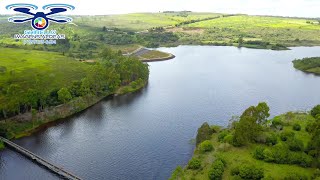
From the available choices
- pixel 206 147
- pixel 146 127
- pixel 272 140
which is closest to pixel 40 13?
pixel 146 127

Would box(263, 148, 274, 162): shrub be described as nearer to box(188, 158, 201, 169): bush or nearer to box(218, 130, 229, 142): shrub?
box(218, 130, 229, 142): shrub

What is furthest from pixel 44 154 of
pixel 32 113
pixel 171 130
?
pixel 171 130

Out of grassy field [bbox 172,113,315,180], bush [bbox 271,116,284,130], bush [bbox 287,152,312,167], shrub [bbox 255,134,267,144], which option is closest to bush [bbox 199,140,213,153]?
grassy field [bbox 172,113,315,180]

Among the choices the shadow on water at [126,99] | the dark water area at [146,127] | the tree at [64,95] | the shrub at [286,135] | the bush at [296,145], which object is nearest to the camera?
the bush at [296,145]

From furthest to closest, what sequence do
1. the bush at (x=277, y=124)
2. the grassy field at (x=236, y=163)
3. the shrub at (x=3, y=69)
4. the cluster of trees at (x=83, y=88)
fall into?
the shrub at (x=3, y=69), the cluster of trees at (x=83, y=88), the bush at (x=277, y=124), the grassy field at (x=236, y=163)

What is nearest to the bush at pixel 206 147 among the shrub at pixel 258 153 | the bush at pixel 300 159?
the shrub at pixel 258 153

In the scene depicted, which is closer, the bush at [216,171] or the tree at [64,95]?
the bush at [216,171]

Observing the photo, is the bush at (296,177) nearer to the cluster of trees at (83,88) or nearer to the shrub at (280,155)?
the shrub at (280,155)

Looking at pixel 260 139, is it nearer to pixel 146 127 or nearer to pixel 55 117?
pixel 146 127
